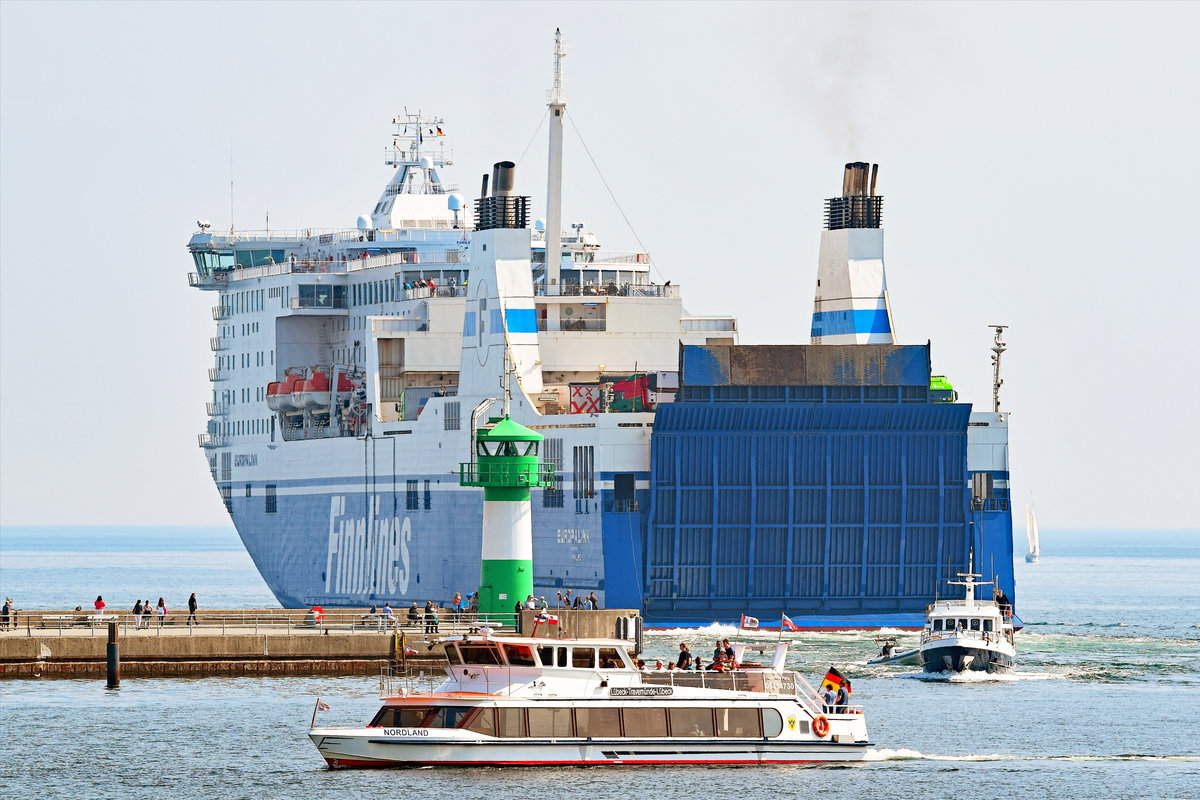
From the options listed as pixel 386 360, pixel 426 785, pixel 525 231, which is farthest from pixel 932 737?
pixel 386 360

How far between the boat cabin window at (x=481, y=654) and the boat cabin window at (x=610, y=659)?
1955 mm

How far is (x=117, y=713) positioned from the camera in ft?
171

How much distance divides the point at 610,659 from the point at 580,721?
128 centimetres

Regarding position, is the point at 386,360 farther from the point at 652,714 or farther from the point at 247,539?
the point at 652,714

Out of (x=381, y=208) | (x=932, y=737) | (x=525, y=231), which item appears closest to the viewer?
(x=932, y=737)

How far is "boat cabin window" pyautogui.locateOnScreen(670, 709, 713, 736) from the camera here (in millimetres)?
44062

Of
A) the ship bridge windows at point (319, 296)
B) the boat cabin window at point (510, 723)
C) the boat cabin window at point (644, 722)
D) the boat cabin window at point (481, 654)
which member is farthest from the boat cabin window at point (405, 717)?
the ship bridge windows at point (319, 296)

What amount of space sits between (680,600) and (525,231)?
47.4 feet

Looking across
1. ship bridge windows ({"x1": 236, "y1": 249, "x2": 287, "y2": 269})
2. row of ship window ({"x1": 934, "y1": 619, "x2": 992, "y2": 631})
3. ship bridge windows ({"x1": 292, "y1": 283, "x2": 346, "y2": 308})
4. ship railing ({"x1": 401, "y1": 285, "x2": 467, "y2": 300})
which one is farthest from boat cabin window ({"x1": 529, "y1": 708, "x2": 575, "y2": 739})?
ship bridge windows ({"x1": 236, "y1": 249, "x2": 287, "y2": 269})

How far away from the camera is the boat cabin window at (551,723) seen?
43.6 m

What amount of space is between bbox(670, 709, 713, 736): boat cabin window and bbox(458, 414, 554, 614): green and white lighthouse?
12306 mm

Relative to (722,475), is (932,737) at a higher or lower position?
lower

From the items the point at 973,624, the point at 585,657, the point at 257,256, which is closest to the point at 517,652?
the point at 585,657

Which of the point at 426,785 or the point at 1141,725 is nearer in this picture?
the point at 426,785
